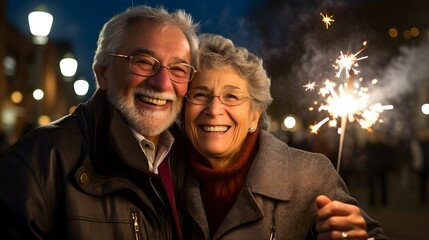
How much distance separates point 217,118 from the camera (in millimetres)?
3611

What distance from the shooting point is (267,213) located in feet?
11.3

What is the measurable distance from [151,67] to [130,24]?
30 cm

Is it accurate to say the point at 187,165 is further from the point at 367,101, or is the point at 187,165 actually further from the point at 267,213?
the point at 367,101

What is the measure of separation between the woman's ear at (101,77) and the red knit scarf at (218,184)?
0.74 m

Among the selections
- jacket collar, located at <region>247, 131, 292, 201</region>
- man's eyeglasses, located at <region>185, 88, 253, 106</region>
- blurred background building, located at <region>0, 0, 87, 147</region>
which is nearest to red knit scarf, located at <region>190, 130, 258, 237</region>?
jacket collar, located at <region>247, 131, 292, 201</region>

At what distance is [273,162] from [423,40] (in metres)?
1.56

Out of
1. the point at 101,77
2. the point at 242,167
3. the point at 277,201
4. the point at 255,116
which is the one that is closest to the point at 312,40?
the point at 255,116

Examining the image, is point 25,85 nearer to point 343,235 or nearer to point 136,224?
point 136,224

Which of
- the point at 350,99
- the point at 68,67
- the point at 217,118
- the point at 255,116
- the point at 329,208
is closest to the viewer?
the point at 329,208

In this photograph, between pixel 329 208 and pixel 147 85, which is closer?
pixel 329 208

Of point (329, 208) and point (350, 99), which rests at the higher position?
point (350, 99)

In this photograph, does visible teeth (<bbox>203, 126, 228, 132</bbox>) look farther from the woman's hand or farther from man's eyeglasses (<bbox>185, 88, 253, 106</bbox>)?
the woman's hand

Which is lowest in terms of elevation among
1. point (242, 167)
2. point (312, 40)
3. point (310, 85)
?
point (242, 167)

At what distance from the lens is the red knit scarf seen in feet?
11.7
